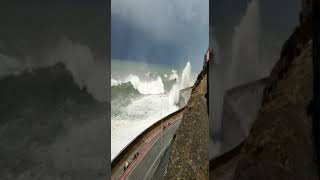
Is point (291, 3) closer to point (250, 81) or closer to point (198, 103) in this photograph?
point (250, 81)

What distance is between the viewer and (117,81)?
2996 millimetres

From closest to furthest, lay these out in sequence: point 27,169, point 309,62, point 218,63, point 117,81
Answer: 1. point 27,169
2. point 309,62
3. point 117,81
4. point 218,63

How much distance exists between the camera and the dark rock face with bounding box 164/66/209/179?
330cm

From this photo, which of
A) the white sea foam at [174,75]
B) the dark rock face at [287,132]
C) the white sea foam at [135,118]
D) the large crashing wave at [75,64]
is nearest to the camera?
the large crashing wave at [75,64]

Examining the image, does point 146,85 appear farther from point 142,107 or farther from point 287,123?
point 287,123

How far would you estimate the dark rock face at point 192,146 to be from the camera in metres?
3.30

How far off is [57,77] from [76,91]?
18cm

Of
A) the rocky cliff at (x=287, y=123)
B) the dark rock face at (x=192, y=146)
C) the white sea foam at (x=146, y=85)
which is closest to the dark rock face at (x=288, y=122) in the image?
the rocky cliff at (x=287, y=123)

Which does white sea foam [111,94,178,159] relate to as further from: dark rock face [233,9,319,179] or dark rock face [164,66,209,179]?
dark rock face [233,9,319,179]

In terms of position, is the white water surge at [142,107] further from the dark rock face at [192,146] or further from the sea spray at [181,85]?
the dark rock face at [192,146]

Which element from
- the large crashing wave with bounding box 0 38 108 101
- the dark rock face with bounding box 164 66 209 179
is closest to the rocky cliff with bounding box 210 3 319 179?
the dark rock face with bounding box 164 66 209 179

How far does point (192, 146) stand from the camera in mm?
3328

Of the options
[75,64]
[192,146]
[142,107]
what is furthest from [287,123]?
[75,64]

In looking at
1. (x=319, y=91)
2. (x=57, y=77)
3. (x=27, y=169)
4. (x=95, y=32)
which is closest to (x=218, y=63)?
(x=319, y=91)
